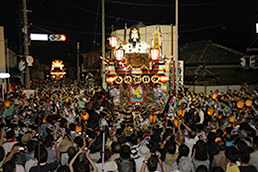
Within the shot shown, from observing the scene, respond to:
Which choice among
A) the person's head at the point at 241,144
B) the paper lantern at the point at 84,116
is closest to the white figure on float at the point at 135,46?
the paper lantern at the point at 84,116

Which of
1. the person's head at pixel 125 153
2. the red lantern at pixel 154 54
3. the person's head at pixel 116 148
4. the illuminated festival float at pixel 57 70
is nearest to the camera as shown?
the person's head at pixel 125 153

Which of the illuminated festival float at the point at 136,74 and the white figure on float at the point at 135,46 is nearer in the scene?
the illuminated festival float at the point at 136,74

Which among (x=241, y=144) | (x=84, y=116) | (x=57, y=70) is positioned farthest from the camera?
(x=57, y=70)

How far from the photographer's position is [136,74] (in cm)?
1423

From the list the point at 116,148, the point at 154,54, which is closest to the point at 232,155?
the point at 116,148

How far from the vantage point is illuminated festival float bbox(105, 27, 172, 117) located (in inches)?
547

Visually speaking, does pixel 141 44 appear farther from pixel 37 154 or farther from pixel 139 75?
pixel 37 154

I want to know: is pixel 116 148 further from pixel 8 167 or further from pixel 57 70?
pixel 57 70

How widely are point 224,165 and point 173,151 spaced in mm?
982

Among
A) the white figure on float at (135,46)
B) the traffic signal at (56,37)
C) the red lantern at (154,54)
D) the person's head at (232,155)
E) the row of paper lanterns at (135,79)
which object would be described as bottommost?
the person's head at (232,155)

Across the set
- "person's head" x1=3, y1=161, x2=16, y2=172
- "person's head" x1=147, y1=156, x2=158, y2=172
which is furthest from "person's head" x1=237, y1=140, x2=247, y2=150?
"person's head" x1=3, y1=161, x2=16, y2=172

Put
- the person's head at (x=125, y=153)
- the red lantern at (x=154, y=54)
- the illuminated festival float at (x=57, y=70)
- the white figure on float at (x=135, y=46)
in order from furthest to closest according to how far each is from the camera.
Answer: the illuminated festival float at (x=57, y=70) < the white figure on float at (x=135, y=46) < the red lantern at (x=154, y=54) < the person's head at (x=125, y=153)

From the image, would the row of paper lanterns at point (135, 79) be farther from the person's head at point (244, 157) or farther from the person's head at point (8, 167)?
the person's head at point (244, 157)

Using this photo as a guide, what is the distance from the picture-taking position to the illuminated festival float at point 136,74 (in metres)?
13.9
